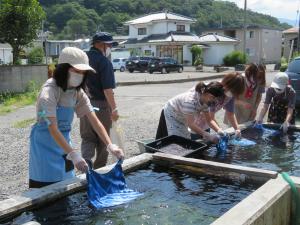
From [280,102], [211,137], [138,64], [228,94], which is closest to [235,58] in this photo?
[138,64]

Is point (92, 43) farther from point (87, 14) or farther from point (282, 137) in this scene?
point (87, 14)

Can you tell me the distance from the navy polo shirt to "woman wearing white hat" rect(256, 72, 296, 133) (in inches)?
103

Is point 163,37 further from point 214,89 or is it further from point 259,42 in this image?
point 214,89

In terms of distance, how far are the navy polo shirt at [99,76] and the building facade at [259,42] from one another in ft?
185

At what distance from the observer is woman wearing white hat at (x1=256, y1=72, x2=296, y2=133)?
6.38 m

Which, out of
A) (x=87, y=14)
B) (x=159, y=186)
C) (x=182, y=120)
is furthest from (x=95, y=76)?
(x=87, y=14)

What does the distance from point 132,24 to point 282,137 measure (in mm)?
54297

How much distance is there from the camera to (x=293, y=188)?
3848 mm

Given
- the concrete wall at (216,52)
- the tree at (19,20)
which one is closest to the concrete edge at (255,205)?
the tree at (19,20)

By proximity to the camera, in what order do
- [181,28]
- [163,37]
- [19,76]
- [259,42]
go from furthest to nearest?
1. [259,42]
2. [181,28]
3. [163,37]
4. [19,76]

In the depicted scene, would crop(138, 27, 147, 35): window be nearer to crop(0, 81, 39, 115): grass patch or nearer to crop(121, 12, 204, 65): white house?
crop(121, 12, 204, 65): white house

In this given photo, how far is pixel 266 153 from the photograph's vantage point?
5.94m

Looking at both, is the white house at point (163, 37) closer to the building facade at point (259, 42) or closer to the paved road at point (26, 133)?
the building facade at point (259, 42)

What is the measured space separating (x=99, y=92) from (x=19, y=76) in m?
14.3
